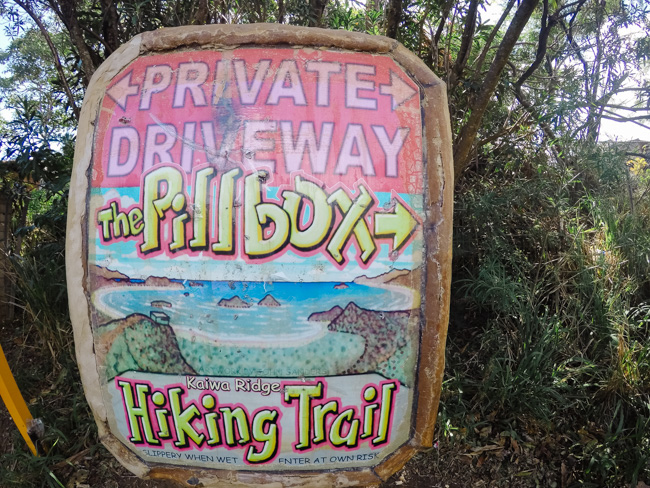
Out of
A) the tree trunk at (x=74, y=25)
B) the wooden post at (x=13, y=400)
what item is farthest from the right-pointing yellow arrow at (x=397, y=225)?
the tree trunk at (x=74, y=25)

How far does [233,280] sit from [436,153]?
0.85 m

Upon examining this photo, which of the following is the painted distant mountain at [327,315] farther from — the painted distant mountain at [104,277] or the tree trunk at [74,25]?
the tree trunk at [74,25]

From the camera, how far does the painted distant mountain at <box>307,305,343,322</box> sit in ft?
5.25

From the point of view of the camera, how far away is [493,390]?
8.84 feet

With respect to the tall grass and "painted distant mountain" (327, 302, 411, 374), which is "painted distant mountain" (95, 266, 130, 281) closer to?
"painted distant mountain" (327, 302, 411, 374)

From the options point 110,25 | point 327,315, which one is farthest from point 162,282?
point 110,25

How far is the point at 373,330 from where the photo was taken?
163cm

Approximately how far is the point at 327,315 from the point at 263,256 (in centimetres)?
30

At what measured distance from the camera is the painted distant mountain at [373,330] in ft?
5.28

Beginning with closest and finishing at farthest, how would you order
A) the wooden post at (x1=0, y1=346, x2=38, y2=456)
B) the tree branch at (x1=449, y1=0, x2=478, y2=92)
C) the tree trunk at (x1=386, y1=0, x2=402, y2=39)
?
the wooden post at (x1=0, y1=346, x2=38, y2=456) < the tree trunk at (x1=386, y1=0, x2=402, y2=39) < the tree branch at (x1=449, y1=0, x2=478, y2=92)

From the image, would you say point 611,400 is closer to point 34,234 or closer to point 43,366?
point 43,366

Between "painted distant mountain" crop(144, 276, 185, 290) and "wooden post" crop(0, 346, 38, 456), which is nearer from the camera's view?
"painted distant mountain" crop(144, 276, 185, 290)

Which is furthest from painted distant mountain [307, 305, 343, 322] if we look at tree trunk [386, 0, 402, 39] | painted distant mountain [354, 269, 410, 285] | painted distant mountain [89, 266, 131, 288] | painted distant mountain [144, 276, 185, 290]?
tree trunk [386, 0, 402, 39]

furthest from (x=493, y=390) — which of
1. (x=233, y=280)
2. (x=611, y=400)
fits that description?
(x=233, y=280)
